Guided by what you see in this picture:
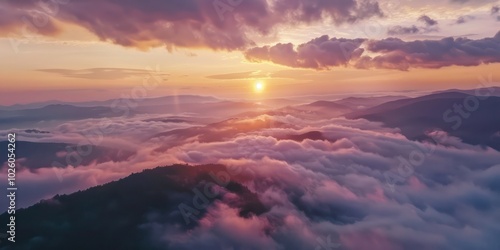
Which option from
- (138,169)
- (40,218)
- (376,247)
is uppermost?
(138,169)

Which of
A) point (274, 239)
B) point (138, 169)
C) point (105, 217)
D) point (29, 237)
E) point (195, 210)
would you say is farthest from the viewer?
point (138, 169)

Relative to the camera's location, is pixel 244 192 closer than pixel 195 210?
No

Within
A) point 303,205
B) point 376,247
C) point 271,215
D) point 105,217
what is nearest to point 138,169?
point 105,217

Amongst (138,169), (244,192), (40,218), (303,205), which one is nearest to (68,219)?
(40,218)

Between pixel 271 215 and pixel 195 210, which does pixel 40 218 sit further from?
pixel 271 215

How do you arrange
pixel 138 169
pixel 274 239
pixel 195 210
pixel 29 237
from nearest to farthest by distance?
pixel 29 237, pixel 274 239, pixel 195 210, pixel 138 169

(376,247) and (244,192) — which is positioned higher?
(244,192)
